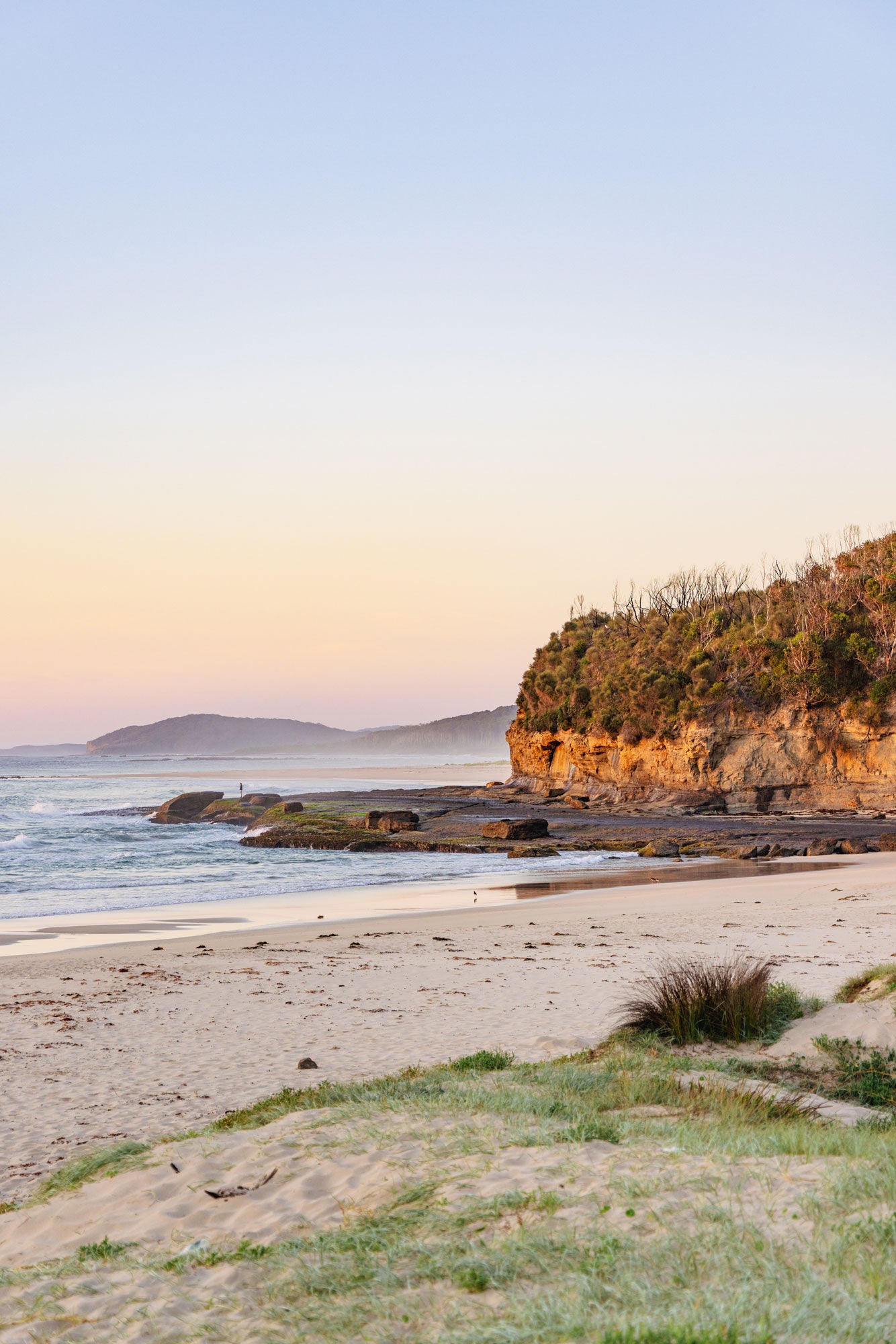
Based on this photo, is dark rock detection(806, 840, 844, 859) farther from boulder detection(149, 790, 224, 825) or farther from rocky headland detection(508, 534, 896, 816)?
boulder detection(149, 790, 224, 825)

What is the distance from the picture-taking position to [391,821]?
42.6m

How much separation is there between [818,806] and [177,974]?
4468cm

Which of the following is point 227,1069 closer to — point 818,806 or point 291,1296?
point 291,1296

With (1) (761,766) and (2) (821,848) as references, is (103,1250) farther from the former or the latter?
(1) (761,766)

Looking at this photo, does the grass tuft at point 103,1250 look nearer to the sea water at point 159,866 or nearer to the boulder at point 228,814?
the sea water at point 159,866

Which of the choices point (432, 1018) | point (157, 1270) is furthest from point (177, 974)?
point (157, 1270)

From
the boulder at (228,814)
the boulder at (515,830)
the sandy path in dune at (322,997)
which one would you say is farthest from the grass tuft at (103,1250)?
the boulder at (228,814)

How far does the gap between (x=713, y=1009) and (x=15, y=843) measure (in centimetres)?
3584

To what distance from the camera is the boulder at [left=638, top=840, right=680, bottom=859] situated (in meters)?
34.0

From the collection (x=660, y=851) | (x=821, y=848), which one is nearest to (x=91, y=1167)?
(x=660, y=851)

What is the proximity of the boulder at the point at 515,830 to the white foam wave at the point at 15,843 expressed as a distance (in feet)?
60.1

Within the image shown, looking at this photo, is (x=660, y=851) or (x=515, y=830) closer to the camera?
(x=660, y=851)

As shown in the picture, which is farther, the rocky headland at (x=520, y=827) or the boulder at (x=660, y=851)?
the rocky headland at (x=520, y=827)

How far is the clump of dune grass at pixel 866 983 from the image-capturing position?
9875mm
